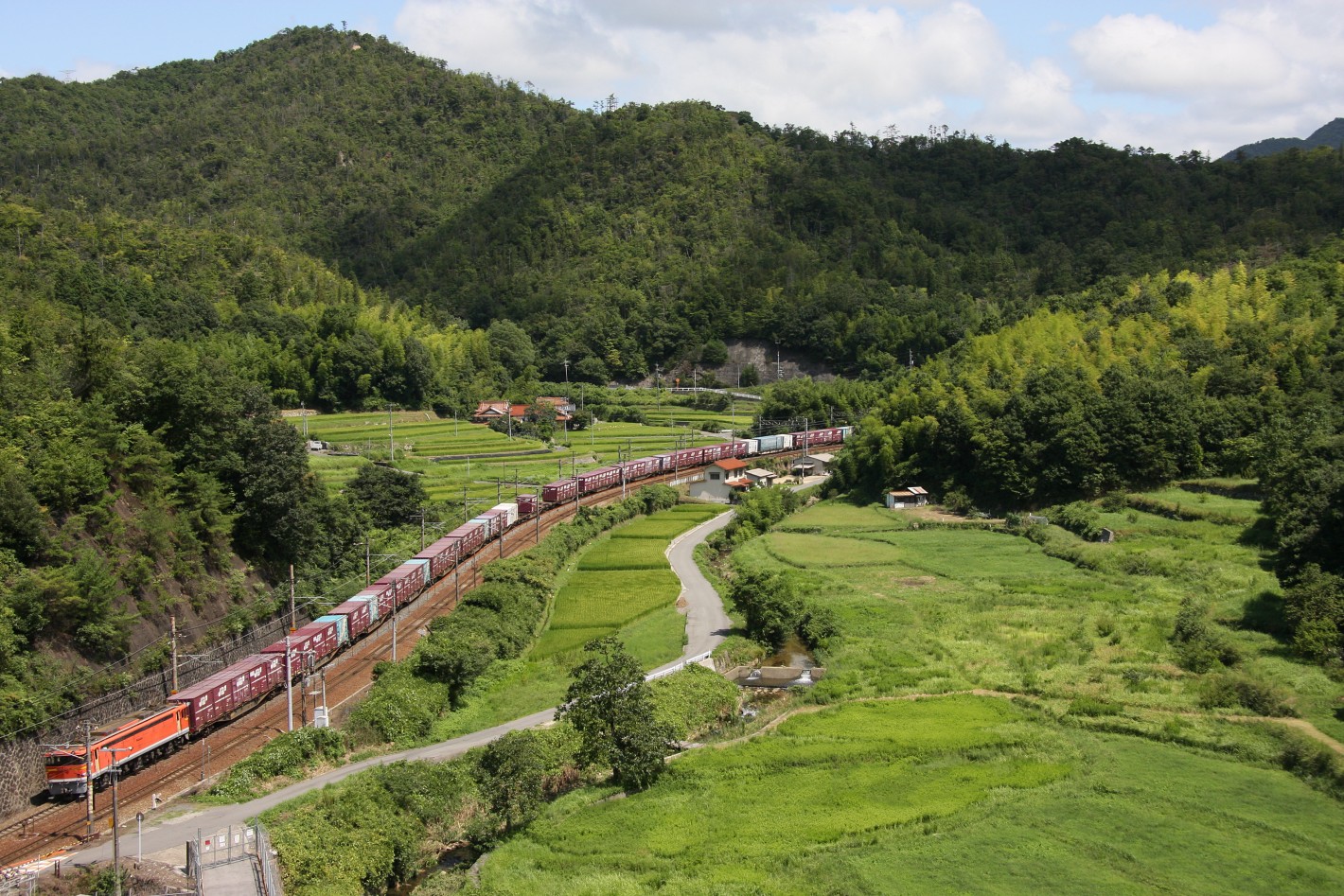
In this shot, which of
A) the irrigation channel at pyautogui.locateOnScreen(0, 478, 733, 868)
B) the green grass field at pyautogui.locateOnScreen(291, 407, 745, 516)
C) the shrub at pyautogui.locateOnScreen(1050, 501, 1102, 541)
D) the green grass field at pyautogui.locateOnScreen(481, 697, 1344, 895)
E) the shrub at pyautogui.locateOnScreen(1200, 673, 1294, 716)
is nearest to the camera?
the green grass field at pyautogui.locateOnScreen(481, 697, 1344, 895)

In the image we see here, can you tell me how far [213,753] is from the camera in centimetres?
3347

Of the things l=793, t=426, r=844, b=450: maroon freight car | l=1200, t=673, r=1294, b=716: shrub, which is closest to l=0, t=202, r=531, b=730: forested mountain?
l=1200, t=673, r=1294, b=716: shrub

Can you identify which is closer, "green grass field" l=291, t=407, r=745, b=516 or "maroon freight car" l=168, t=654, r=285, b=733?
"maroon freight car" l=168, t=654, r=285, b=733

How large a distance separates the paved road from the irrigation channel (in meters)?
0.03

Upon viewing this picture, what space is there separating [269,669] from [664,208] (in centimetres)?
13260

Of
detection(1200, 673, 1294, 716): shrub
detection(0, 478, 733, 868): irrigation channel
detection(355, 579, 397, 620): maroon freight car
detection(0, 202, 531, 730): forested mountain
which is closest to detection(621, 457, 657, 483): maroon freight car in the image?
detection(0, 202, 531, 730): forested mountain

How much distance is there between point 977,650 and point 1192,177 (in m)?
127

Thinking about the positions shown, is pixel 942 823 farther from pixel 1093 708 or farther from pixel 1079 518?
pixel 1079 518

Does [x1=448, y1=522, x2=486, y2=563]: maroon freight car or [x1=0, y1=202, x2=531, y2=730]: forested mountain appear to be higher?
[x1=0, y1=202, x2=531, y2=730]: forested mountain

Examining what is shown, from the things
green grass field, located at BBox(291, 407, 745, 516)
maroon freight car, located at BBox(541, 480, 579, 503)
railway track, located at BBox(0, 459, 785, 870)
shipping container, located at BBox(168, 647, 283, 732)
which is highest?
green grass field, located at BBox(291, 407, 745, 516)

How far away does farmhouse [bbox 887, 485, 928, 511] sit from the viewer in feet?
234

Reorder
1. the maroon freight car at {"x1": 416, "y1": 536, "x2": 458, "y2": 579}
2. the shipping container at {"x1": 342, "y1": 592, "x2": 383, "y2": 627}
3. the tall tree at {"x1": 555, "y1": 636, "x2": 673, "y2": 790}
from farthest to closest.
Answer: the maroon freight car at {"x1": 416, "y1": 536, "x2": 458, "y2": 579} → the shipping container at {"x1": 342, "y1": 592, "x2": 383, "y2": 627} → the tall tree at {"x1": 555, "y1": 636, "x2": 673, "y2": 790}

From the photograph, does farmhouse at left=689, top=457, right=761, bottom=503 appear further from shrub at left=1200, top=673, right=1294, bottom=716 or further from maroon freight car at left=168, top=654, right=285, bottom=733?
shrub at left=1200, top=673, right=1294, bottom=716

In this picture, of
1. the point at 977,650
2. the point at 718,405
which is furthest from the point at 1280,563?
the point at 718,405
